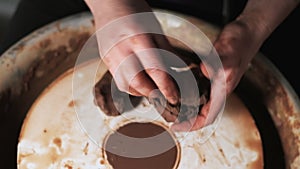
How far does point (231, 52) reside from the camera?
110cm

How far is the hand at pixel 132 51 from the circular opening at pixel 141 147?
0.47ft

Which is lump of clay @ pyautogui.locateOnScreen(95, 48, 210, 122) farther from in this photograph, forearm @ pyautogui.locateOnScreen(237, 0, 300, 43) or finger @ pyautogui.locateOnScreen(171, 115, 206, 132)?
forearm @ pyautogui.locateOnScreen(237, 0, 300, 43)

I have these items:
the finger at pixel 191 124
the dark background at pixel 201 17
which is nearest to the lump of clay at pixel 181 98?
the finger at pixel 191 124

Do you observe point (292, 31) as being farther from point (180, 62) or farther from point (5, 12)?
point (5, 12)

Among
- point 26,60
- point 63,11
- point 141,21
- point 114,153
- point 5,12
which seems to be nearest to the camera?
point 141,21

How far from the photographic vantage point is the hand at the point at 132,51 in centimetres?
100

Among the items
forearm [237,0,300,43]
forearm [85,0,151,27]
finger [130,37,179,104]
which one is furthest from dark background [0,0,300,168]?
finger [130,37,179,104]

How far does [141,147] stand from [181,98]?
0.16 meters

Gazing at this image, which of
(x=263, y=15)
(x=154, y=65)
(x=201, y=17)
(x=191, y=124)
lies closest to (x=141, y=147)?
(x=191, y=124)

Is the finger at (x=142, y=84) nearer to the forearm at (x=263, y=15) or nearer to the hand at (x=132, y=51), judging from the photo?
the hand at (x=132, y=51)

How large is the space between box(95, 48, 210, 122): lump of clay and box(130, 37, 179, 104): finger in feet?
0.21

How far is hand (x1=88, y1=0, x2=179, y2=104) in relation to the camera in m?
1.00

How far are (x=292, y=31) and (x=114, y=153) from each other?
0.73m

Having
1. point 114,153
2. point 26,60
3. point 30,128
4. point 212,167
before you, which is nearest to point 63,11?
point 26,60
